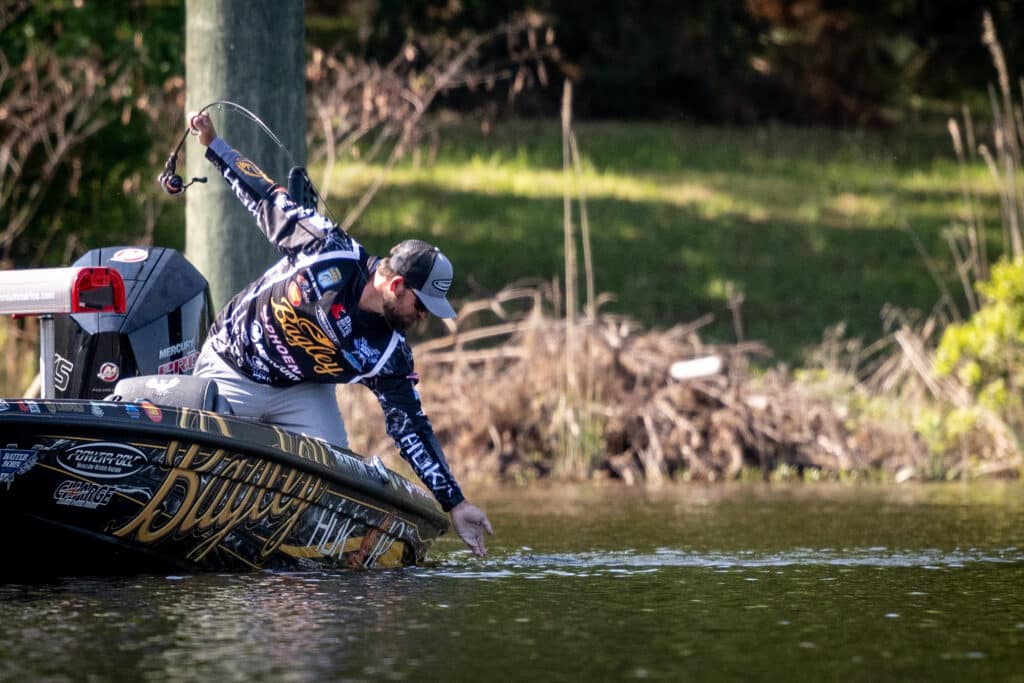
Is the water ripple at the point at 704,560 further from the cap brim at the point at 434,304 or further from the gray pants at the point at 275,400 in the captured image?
the cap brim at the point at 434,304

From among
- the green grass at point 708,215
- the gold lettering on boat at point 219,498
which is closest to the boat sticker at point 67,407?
the gold lettering on boat at point 219,498

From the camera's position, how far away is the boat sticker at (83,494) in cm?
742

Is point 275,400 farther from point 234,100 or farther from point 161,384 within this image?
point 234,100

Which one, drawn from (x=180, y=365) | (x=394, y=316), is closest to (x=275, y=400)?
(x=180, y=365)

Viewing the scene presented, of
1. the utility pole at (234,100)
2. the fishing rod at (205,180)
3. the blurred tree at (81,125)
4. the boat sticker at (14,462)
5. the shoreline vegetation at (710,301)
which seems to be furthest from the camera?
the blurred tree at (81,125)

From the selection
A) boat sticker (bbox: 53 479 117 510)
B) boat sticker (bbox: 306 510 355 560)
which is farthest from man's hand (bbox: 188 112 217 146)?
boat sticker (bbox: 53 479 117 510)

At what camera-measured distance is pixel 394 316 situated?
8.05m

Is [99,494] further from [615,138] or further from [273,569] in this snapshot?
[615,138]

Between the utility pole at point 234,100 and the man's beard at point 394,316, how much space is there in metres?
2.25

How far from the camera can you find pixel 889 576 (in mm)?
8000

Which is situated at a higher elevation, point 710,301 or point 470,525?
point 710,301

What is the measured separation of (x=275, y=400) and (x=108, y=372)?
0.71m

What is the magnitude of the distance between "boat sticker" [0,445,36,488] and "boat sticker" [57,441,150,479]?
0.10 m

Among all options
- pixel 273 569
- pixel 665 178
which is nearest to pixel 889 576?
pixel 273 569
